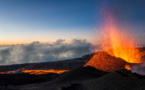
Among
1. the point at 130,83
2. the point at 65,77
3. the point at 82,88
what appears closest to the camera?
the point at 130,83

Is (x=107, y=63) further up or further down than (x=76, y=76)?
further up

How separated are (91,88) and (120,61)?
1666 centimetres

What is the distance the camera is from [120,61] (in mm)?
28828

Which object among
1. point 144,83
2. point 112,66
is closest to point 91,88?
point 144,83

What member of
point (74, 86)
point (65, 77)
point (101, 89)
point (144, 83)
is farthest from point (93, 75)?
point (144, 83)

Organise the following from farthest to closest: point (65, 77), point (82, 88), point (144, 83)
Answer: point (65, 77) → point (82, 88) → point (144, 83)

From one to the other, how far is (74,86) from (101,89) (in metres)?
3.00

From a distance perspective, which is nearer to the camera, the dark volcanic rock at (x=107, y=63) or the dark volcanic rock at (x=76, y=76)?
the dark volcanic rock at (x=76, y=76)

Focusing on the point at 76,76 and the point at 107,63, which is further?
the point at 107,63

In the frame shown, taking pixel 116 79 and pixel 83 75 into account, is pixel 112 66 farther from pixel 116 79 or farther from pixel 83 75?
pixel 116 79

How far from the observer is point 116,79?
14203 mm

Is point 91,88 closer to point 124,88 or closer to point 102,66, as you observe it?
point 124,88

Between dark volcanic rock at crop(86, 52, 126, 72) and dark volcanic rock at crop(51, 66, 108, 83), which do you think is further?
dark volcanic rock at crop(86, 52, 126, 72)

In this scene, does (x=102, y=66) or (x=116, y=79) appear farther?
(x=102, y=66)
